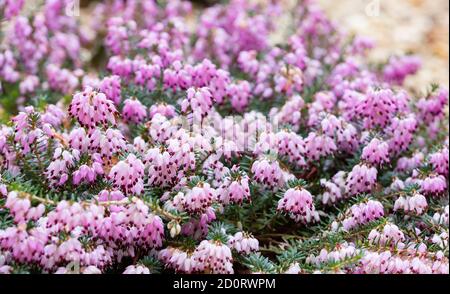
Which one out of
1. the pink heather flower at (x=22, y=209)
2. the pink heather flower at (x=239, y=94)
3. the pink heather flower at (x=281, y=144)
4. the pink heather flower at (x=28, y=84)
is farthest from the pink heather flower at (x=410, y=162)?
the pink heather flower at (x=28, y=84)

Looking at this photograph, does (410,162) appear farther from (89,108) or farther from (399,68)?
(89,108)

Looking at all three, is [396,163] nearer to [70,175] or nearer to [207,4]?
[70,175]

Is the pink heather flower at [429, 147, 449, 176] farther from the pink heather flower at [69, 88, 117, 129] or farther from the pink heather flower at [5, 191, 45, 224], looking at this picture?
the pink heather flower at [5, 191, 45, 224]

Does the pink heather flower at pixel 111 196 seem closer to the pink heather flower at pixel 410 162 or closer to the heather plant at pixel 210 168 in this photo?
the heather plant at pixel 210 168

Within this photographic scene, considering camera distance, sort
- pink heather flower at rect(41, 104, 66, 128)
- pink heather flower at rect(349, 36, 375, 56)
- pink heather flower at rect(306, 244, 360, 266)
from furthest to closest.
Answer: pink heather flower at rect(349, 36, 375, 56) → pink heather flower at rect(41, 104, 66, 128) → pink heather flower at rect(306, 244, 360, 266)

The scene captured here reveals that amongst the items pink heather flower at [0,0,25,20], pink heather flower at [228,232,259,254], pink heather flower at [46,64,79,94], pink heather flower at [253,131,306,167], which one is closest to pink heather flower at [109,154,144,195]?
pink heather flower at [228,232,259,254]

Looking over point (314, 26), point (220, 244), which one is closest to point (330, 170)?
point (220, 244)
